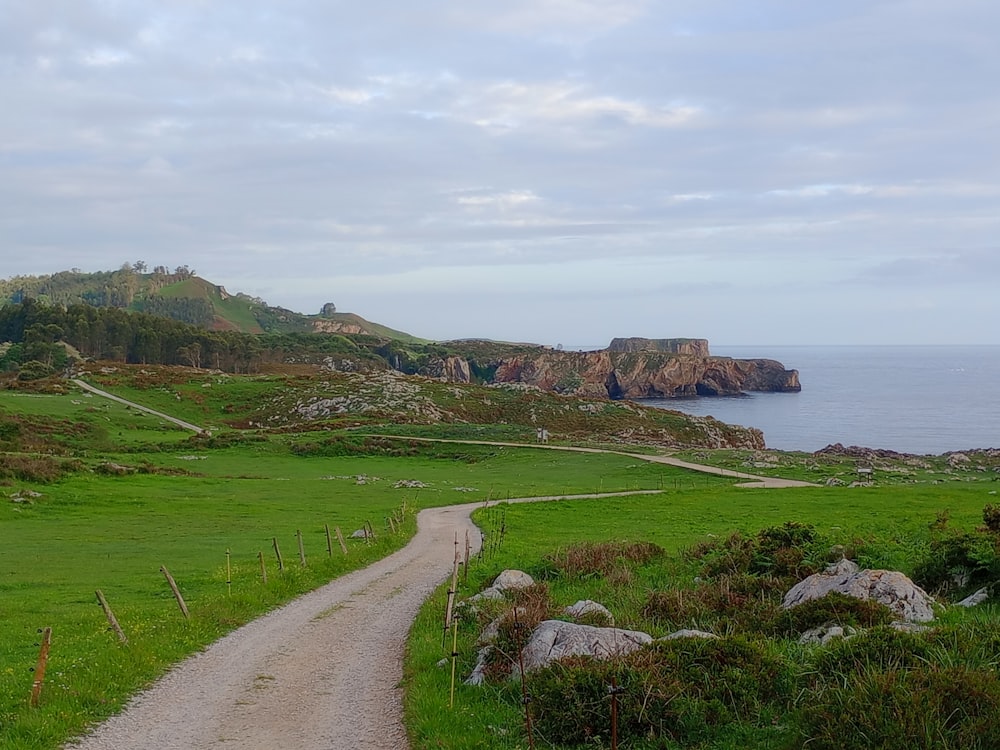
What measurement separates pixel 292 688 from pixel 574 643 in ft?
18.0

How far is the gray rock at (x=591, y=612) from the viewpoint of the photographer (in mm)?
15094

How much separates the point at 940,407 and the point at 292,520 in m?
172

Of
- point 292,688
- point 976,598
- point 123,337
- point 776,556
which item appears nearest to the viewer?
point 292,688

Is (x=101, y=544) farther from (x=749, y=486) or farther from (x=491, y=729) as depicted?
(x=749, y=486)

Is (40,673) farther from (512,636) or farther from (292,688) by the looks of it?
(512,636)

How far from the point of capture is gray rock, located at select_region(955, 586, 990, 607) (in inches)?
590

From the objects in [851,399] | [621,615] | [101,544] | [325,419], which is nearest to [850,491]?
[621,615]

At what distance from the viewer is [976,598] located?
1527 cm

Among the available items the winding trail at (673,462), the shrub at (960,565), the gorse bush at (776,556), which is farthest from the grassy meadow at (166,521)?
the shrub at (960,565)

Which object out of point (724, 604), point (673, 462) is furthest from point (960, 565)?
point (673, 462)

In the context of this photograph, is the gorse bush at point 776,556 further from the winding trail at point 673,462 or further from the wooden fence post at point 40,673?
the winding trail at point 673,462

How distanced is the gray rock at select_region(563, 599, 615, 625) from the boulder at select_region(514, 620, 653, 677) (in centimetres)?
Answer: 184

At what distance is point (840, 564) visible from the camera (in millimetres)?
16906

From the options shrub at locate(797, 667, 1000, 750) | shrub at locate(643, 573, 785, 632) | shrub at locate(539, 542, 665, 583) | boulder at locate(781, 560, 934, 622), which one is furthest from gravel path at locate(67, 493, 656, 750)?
boulder at locate(781, 560, 934, 622)
